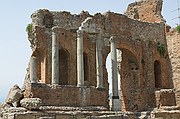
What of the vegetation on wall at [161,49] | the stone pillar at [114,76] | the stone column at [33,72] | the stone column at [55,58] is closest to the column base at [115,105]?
the stone pillar at [114,76]

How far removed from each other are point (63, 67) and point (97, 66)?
117 inches

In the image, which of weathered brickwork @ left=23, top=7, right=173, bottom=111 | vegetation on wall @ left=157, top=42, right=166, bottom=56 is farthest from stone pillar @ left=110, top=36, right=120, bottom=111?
vegetation on wall @ left=157, top=42, right=166, bottom=56

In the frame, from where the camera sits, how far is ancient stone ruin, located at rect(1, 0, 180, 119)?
69.1 ft

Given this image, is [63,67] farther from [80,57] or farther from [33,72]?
[33,72]

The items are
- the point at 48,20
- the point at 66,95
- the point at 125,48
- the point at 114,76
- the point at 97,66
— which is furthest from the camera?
the point at 125,48

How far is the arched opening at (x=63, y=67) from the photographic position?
2641cm

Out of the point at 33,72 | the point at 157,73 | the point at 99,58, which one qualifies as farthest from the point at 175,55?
the point at 33,72

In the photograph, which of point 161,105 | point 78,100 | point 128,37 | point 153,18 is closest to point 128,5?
point 153,18

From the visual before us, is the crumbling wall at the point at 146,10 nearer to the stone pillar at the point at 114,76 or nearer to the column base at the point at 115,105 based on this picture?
the stone pillar at the point at 114,76

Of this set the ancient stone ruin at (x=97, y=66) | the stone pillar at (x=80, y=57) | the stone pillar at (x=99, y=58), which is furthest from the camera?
the stone pillar at (x=99, y=58)

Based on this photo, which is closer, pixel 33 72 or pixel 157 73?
pixel 33 72

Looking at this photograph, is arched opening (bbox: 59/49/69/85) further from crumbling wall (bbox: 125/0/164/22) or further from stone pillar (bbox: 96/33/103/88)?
crumbling wall (bbox: 125/0/164/22)

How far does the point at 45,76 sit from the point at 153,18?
12443 mm

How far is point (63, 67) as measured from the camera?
87.5 feet
